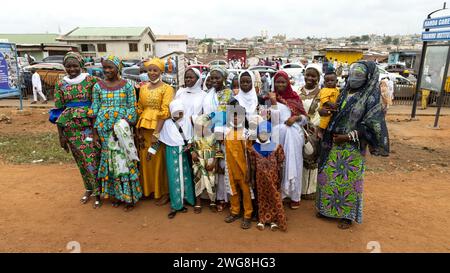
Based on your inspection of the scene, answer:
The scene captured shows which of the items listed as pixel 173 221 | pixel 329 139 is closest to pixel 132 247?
pixel 173 221

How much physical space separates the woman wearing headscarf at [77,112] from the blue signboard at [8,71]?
23.6ft

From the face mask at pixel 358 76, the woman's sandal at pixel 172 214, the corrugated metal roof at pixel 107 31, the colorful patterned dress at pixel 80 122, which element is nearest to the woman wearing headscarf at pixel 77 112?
the colorful patterned dress at pixel 80 122

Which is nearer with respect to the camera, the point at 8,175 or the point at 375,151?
the point at 375,151

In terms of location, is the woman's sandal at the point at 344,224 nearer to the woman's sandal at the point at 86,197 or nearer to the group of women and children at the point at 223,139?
the group of women and children at the point at 223,139

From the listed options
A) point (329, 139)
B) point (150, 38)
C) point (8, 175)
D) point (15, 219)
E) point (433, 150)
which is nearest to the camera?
point (329, 139)

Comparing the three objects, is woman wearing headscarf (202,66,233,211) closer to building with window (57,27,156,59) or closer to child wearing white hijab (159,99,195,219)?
child wearing white hijab (159,99,195,219)

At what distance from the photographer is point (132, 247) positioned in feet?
10.1

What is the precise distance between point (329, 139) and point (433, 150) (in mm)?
4731

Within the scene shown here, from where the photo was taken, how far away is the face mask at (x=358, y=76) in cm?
300

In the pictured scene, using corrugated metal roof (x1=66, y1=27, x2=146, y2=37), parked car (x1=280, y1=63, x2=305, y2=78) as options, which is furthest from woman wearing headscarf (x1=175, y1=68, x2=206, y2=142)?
corrugated metal roof (x1=66, y1=27, x2=146, y2=37)

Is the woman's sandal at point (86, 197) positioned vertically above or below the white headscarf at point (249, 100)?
below

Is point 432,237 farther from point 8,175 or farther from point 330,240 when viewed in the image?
point 8,175

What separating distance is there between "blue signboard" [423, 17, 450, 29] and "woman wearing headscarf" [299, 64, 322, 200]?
22.2 feet

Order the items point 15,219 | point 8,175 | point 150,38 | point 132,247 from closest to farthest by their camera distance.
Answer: point 132,247 → point 15,219 → point 8,175 → point 150,38
